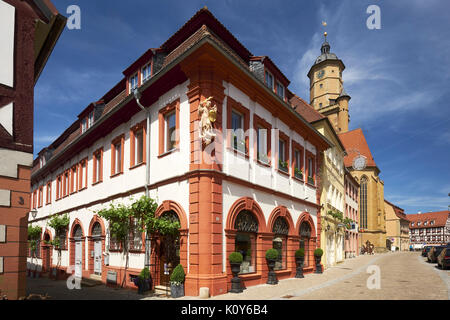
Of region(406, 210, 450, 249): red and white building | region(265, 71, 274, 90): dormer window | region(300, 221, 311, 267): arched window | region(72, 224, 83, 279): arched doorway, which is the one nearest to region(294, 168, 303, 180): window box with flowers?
A: region(300, 221, 311, 267): arched window

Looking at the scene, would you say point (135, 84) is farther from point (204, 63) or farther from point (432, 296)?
point (432, 296)

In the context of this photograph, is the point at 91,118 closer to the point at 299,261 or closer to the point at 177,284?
the point at 177,284

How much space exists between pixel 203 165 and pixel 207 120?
157cm

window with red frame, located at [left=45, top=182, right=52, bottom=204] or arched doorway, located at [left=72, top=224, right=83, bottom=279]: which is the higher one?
window with red frame, located at [left=45, top=182, right=52, bottom=204]

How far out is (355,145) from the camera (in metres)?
66.2

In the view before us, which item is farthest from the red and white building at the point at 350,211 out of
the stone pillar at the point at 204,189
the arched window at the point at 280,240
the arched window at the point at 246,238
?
the stone pillar at the point at 204,189

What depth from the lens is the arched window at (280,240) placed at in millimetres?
17109

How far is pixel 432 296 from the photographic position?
11.4m

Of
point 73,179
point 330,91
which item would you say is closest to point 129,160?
point 73,179

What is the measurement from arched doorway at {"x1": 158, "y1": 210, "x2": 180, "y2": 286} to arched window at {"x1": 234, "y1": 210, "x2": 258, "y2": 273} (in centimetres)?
228

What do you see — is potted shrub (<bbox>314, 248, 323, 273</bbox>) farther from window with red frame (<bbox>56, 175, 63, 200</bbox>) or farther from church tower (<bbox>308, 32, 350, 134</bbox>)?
church tower (<bbox>308, 32, 350, 134</bbox>)

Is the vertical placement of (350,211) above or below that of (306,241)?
above

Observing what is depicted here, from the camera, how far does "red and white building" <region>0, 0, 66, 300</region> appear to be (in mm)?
7977

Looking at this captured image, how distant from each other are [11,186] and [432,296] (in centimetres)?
1237
